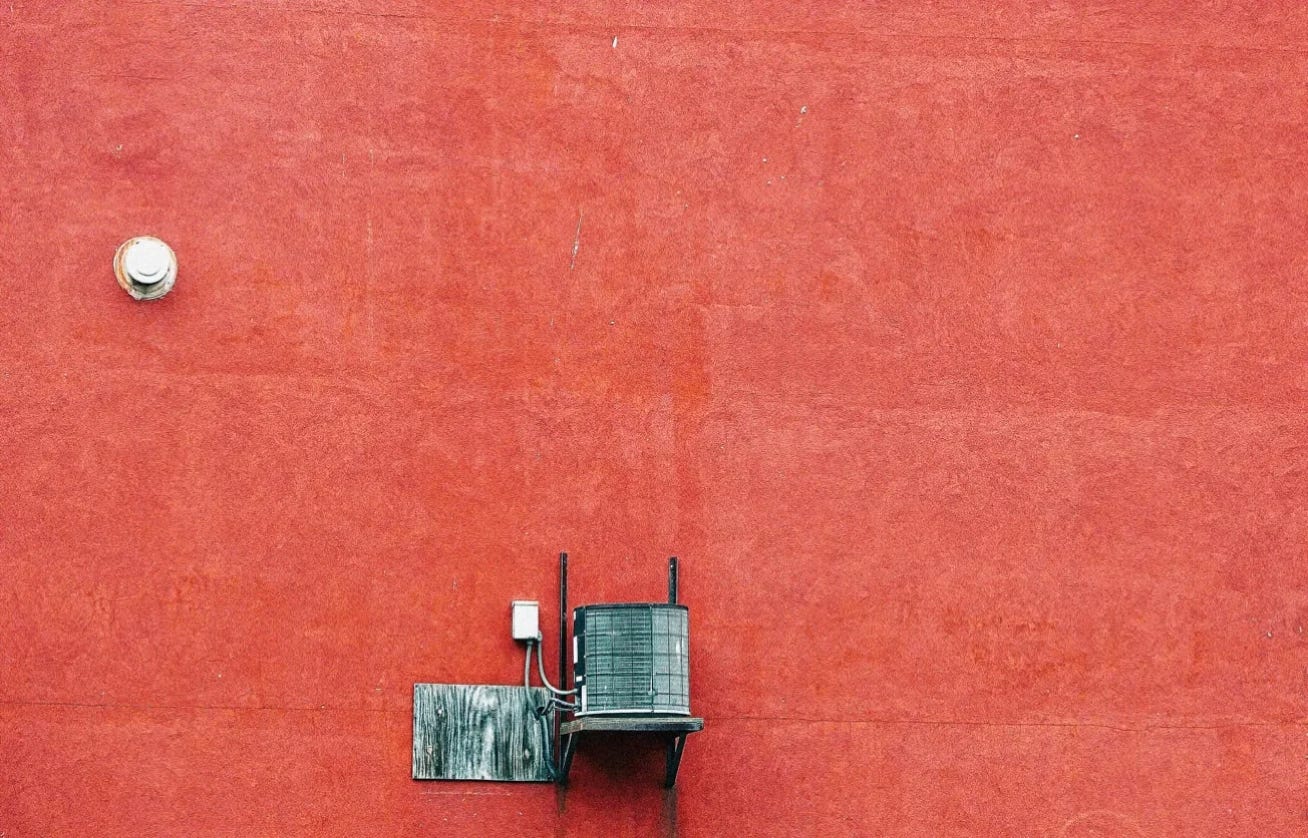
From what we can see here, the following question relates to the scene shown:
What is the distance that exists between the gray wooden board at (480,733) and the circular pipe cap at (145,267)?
10.4 ft

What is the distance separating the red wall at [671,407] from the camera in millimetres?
9977

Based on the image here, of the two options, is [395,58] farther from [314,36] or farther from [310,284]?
[310,284]

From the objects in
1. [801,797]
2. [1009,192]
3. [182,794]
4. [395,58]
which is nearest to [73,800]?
[182,794]

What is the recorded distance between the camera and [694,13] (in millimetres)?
10820

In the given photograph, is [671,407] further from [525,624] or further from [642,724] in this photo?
[642,724]

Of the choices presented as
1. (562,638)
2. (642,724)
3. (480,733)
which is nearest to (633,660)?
(642,724)

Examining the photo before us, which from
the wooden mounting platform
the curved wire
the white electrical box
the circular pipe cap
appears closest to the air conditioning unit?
the wooden mounting platform

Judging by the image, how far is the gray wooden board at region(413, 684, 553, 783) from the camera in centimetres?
A: 995

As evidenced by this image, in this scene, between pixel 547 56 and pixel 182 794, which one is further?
pixel 547 56

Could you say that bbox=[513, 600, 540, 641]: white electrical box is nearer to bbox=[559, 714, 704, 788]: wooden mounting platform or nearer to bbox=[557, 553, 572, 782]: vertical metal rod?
bbox=[557, 553, 572, 782]: vertical metal rod

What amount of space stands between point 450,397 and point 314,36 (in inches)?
106

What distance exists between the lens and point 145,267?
32.9 ft

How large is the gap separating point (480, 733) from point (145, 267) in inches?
149

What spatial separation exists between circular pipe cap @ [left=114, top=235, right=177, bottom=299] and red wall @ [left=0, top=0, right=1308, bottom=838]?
128 mm
